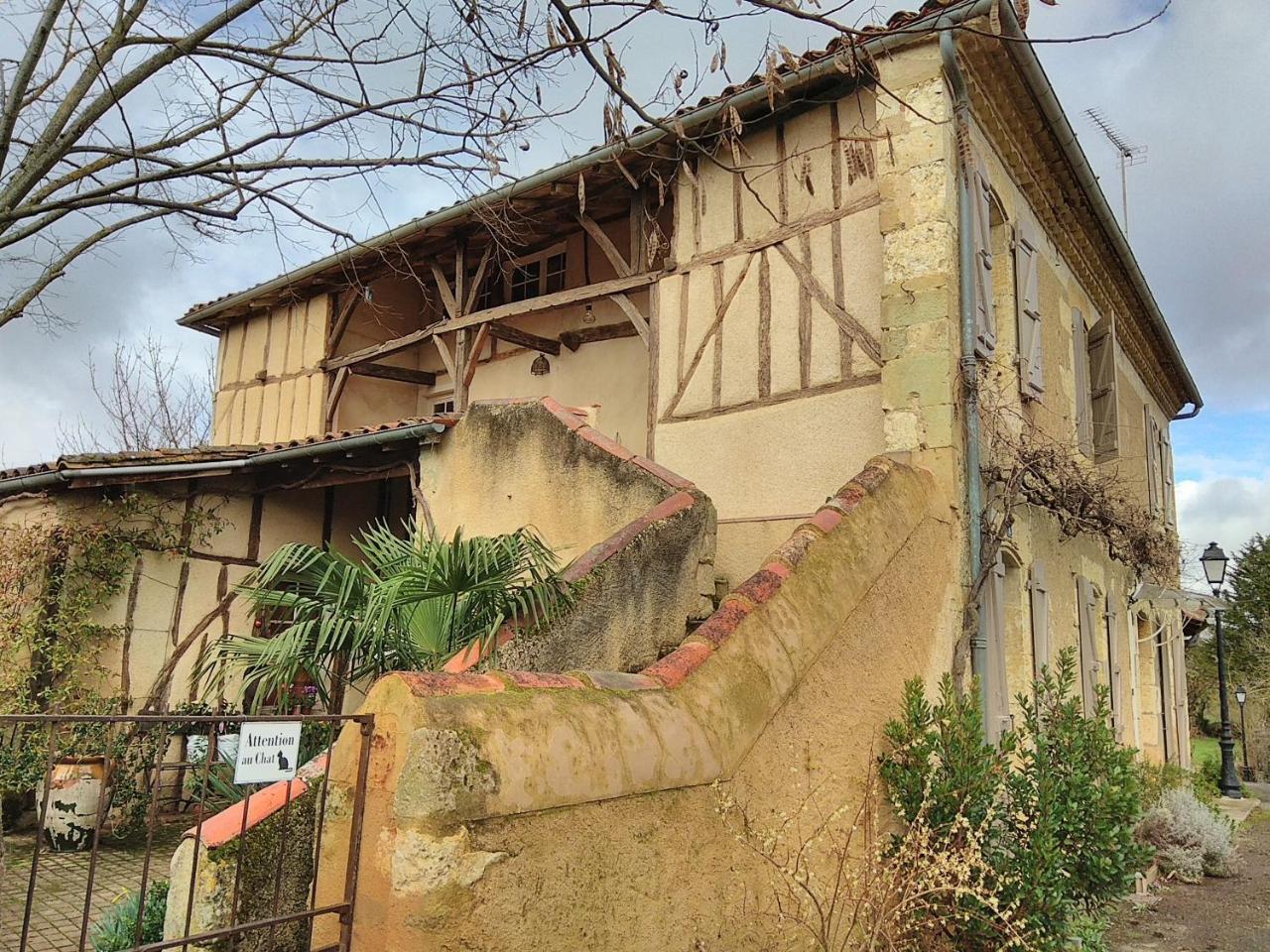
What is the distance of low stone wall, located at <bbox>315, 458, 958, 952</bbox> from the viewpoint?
7.99 ft

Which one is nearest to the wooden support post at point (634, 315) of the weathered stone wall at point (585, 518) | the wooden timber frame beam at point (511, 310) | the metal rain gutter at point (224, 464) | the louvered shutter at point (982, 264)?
the wooden timber frame beam at point (511, 310)

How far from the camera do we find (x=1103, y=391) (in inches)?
369

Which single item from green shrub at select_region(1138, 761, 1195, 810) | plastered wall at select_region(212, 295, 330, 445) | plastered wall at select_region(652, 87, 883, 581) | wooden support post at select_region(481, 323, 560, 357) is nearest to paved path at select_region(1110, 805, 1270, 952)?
green shrub at select_region(1138, 761, 1195, 810)

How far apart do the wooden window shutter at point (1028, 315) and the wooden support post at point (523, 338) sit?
16.5 feet

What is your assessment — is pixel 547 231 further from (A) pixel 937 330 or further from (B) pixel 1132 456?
(B) pixel 1132 456

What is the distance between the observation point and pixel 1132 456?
1122 cm

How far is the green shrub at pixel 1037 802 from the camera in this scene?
4.25m

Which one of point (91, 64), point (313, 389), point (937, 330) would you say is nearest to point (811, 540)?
point (937, 330)

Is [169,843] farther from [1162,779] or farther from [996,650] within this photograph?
[1162,779]

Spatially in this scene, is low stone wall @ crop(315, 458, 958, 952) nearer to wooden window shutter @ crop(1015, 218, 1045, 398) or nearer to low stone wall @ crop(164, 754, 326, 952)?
low stone wall @ crop(164, 754, 326, 952)

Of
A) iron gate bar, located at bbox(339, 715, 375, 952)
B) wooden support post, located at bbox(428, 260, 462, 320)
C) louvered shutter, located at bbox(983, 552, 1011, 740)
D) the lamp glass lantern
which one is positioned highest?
wooden support post, located at bbox(428, 260, 462, 320)

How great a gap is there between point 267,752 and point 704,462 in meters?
5.01

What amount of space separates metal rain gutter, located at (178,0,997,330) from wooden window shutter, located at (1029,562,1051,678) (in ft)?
13.3

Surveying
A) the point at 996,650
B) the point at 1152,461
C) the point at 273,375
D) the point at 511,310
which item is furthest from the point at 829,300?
the point at 1152,461
